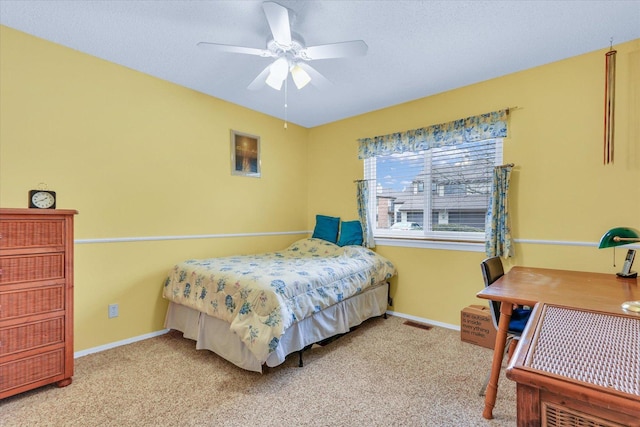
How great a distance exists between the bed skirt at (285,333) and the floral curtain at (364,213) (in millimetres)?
629

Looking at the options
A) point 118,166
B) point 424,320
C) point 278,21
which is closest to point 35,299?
point 118,166

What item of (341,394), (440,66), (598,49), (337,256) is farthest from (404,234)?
(598,49)

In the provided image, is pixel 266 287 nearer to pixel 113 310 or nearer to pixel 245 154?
pixel 113 310

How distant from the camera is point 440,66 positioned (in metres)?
2.57

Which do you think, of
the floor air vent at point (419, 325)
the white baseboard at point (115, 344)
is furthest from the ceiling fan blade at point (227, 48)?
the floor air vent at point (419, 325)

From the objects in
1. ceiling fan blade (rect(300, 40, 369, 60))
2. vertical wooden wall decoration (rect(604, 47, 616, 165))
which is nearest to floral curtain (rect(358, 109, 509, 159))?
vertical wooden wall decoration (rect(604, 47, 616, 165))

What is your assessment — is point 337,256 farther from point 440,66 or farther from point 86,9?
point 86,9

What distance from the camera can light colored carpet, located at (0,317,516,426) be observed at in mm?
1685

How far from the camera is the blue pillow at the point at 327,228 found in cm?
385

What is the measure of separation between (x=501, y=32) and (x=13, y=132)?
11.5 ft

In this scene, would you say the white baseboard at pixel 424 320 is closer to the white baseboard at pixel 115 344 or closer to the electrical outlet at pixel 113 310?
the white baseboard at pixel 115 344

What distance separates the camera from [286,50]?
6.75 ft

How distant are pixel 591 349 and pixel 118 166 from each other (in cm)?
317

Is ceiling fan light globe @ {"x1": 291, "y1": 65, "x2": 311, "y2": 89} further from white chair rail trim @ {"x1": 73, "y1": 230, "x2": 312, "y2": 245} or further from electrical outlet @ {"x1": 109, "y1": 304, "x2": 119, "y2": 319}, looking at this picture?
electrical outlet @ {"x1": 109, "y1": 304, "x2": 119, "y2": 319}
